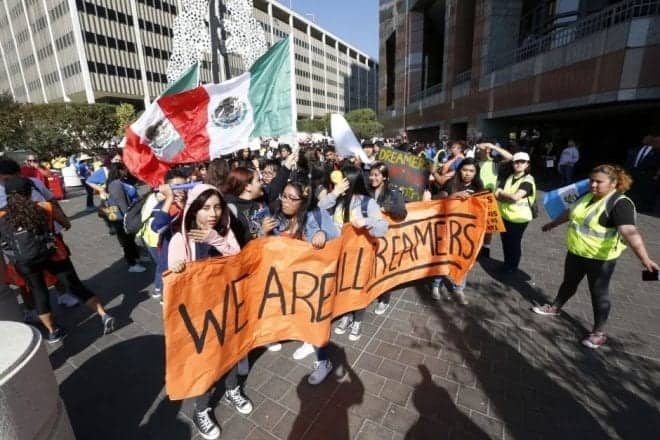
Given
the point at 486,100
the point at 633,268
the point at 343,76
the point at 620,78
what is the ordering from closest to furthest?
the point at 633,268 < the point at 620,78 < the point at 486,100 < the point at 343,76

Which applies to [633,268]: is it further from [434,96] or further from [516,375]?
[434,96]

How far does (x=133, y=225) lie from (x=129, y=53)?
51844mm

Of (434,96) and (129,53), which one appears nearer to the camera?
(434,96)

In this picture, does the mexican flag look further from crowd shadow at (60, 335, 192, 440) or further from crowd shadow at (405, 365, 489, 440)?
crowd shadow at (405, 365, 489, 440)

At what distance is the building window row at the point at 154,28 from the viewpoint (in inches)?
1734

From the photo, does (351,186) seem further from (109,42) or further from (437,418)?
(109,42)

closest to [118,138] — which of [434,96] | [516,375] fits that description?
[434,96]

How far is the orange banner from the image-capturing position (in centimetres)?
213

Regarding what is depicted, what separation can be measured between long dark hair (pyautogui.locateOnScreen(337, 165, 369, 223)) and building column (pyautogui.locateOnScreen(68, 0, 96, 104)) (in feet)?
158

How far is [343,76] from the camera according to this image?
85875 mm

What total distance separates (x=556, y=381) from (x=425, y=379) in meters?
1.16

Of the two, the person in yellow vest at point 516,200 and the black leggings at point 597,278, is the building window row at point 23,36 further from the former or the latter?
the black leggings at point 597,278

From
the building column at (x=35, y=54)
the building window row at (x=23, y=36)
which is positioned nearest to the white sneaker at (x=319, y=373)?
the building column at (x=35, y=54)

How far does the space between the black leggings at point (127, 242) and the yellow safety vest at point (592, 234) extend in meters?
6.43
